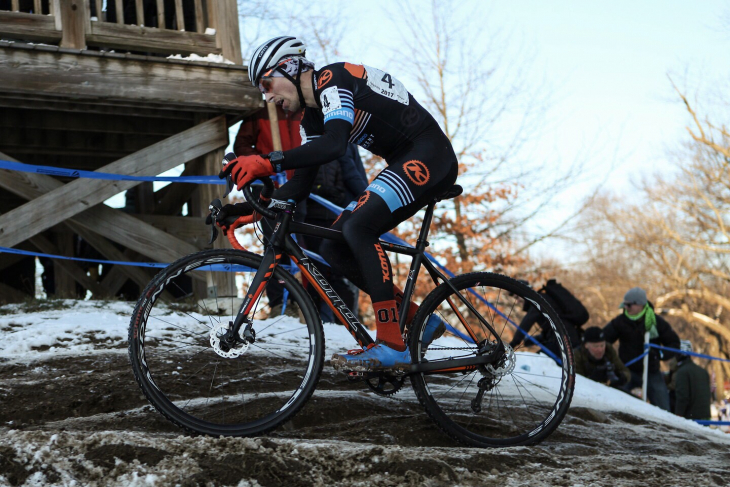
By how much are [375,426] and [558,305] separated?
16.0 ft

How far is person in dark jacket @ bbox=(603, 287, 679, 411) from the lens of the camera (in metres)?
8.98

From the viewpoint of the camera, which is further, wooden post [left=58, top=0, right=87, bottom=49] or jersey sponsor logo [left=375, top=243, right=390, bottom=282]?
wooden post [left=58, top=0, right=87, bottom=49]

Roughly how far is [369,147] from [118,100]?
14.0 ft

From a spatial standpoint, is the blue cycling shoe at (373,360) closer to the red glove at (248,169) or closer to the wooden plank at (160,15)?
the red glove at (248,169)

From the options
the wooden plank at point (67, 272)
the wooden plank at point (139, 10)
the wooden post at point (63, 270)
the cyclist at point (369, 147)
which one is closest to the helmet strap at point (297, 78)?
the cyclist at point (369, 147)

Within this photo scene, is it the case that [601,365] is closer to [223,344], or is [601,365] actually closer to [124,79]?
[124,79]

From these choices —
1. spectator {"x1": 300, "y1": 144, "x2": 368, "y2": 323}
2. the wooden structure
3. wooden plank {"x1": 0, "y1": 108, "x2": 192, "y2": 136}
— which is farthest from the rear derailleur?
wooden plank {"x1": 0, "y1": 108, "x2": 192, "y2": 136}

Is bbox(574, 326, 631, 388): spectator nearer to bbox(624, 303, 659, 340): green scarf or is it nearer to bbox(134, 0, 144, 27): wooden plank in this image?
bbox(624, 303, 659, 340): green scarf

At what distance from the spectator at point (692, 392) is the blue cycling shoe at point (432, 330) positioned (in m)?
6.38

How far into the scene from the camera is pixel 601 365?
8.46 meters

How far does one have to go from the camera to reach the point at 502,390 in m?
5.18

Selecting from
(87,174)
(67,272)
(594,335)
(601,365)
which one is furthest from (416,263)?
(67,272)

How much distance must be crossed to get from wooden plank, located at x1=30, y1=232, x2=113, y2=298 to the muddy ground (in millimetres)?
5120

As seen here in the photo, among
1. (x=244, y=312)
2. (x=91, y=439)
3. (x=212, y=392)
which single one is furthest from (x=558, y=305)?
(x=91, y=439)
